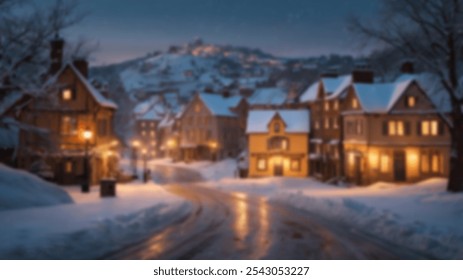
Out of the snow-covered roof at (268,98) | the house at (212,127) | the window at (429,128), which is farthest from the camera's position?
the snow-covered roof at (268,98)

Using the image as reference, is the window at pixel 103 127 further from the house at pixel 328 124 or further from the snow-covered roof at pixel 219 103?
the snow-covered roof at pixel 219 103

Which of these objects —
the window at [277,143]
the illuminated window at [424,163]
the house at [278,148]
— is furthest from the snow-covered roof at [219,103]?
the illuminated window at [424,163]

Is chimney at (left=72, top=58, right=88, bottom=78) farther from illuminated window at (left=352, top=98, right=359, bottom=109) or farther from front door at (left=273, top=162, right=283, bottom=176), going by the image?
illuminated window at (left=352, top=98, right=359, bottom=109)

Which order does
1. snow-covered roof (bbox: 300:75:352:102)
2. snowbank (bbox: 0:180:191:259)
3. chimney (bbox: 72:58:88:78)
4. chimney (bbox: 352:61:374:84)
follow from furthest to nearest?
1. snow-covered roof (bbox: 300:75:352:102)
2. chimney (bbox: 352:61:374:84)
3. chimney (bbox: 72:58:88:78)
4. snowbank (bbox: 0:180:191:259)

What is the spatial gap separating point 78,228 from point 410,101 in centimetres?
2965

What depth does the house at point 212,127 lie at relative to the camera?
55.9 metres

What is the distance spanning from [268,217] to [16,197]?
30.8 feet

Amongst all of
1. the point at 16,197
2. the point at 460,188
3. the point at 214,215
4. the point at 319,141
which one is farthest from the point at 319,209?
the point at 319,141

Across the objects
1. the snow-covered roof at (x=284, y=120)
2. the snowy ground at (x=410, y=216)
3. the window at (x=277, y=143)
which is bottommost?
the snowy ground at (x=410, y=216)

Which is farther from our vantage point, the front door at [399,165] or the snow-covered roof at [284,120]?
the snow-covered roof at [284,120]

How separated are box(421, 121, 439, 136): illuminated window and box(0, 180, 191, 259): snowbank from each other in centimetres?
2325

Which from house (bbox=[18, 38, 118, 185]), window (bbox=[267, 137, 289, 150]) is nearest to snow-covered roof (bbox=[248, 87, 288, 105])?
window (bbox=[267, 137, 289, 150])

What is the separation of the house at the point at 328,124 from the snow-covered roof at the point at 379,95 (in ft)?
5.75

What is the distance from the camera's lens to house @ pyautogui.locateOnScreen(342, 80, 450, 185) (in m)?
35.7
